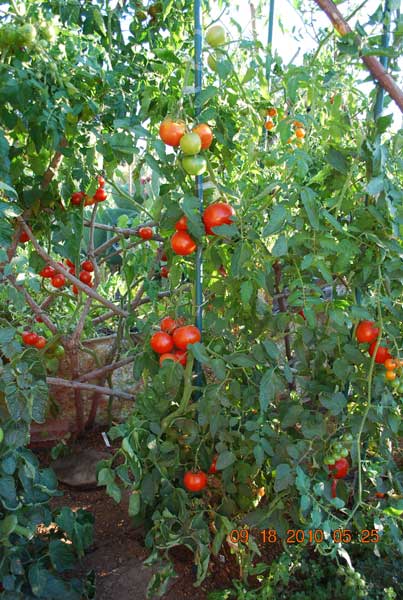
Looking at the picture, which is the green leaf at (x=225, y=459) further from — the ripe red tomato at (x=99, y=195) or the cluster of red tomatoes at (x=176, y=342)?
the ripe red tomato at (x=99, y=195)

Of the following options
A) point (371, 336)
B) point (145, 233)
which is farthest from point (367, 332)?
point (145, 233)

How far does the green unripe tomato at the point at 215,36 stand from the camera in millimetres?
1171

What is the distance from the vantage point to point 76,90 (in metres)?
1.31

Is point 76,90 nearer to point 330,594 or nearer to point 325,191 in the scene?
point 325,191

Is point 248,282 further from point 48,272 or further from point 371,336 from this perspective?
→ point 48,272

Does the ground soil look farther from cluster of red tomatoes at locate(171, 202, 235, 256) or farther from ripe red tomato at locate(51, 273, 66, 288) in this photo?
cluster of red tomatoes at locate(171, 202, 235, 256)

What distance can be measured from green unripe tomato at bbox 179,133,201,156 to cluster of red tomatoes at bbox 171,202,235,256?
0.13 meters

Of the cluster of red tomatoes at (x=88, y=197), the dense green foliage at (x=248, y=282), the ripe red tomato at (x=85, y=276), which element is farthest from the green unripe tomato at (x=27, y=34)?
the ripe red tomato at (x=85, y=276)

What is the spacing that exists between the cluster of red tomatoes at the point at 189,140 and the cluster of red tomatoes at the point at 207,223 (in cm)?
9

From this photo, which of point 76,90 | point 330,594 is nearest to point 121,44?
point 76,90

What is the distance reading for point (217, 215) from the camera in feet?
3.87

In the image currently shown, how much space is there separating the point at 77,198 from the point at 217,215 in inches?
24.9

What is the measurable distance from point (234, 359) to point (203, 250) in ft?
0.91

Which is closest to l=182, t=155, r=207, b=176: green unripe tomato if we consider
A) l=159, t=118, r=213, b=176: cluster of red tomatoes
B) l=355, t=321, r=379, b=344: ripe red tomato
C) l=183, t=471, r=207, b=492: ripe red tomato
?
l=159, t=118, r=213, b=176: cluster of red tomatoes
